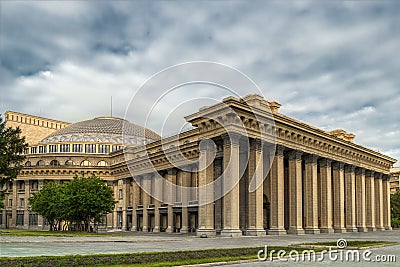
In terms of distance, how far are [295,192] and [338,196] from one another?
1465 centimetres

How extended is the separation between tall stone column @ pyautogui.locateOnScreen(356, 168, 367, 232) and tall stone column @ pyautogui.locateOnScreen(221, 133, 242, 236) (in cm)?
3781

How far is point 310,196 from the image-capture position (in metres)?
62.9

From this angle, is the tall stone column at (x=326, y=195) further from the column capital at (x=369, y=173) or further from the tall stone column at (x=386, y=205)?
the tall stone column at (x=386, y=205)

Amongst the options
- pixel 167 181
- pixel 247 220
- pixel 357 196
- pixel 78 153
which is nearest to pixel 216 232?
pixel 247 220

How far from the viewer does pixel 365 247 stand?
3109 cm

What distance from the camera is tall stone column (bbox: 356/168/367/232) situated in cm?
7843

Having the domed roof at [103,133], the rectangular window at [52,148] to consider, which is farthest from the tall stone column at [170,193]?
the rectangular window at [52,148]

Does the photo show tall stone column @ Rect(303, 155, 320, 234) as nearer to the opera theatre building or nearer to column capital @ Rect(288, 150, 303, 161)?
the opera theatre building

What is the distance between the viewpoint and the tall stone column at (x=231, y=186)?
160 ft

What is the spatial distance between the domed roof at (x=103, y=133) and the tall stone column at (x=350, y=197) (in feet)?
178

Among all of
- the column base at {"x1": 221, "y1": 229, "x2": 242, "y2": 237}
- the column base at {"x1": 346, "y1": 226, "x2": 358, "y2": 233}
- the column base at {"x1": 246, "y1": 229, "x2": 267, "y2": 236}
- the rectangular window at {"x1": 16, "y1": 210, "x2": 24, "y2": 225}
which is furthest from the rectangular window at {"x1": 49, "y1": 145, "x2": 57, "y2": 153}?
the column base at {"x1": 221, "y1": 229, "x2": 242, "y2": 237}

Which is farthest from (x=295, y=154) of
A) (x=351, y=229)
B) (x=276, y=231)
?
(x=351, y=229)

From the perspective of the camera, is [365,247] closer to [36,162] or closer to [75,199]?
[75,199]

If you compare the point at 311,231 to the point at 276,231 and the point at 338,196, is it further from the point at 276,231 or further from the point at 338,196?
the point at 338,196
